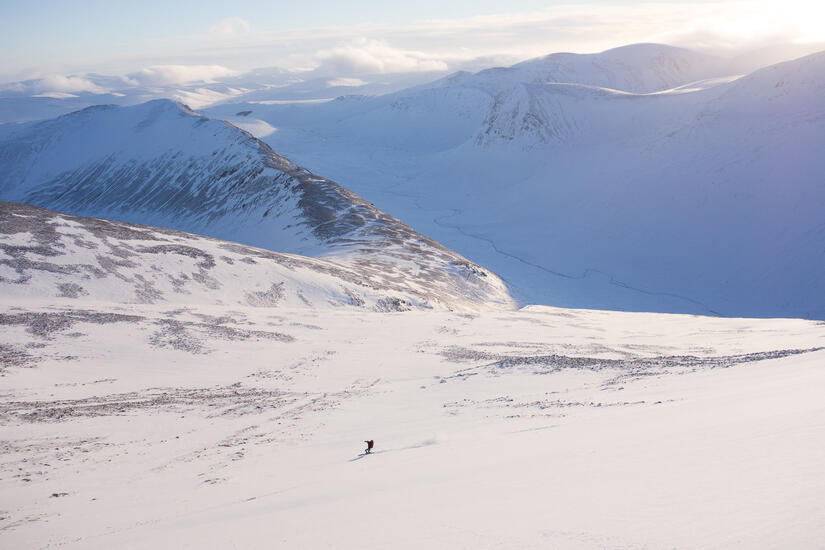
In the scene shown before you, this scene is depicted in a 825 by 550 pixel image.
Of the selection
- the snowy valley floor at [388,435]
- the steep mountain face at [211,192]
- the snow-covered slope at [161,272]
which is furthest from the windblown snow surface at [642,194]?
the snowy valley floor at [388,435]

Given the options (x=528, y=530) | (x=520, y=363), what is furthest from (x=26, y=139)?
(x=528, y=530)

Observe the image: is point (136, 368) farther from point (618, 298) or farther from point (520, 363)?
point (618, 298)

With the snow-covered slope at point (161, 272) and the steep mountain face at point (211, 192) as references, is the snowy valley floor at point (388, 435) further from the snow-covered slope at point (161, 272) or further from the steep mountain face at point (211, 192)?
the steep mountain face at point (211, 192)

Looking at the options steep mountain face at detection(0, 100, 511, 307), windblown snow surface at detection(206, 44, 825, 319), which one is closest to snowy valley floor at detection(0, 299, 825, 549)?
steep mountain face at detection(0, 100, 511, 307)

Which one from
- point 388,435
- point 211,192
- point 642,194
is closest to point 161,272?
point 388,435

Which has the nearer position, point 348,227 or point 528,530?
point 528,530

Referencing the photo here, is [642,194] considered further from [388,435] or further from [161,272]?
[388,435]
